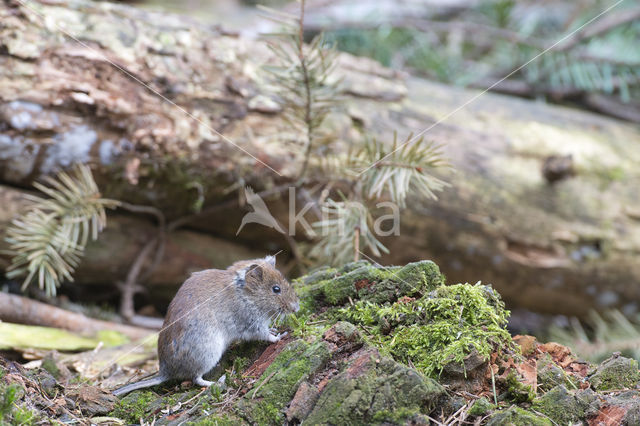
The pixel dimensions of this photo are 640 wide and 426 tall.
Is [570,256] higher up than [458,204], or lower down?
lower down

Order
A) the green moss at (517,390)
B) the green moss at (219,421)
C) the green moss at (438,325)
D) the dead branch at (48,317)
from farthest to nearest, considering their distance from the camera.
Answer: the dead branch at (48,317), the green moss at (438,325), the green moss at (517,390), the green moss at (219,421)

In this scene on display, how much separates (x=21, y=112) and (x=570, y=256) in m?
5.71

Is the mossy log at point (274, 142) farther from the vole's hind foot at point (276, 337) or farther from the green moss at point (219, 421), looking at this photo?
the green moss at point (219, 421)

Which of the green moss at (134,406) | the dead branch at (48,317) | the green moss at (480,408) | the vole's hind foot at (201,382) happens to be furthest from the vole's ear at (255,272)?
the green moss at (480,408)

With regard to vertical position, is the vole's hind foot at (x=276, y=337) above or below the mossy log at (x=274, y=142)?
below

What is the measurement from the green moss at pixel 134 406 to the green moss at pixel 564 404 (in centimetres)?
205

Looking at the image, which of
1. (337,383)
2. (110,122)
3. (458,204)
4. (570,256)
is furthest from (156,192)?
(570,256)

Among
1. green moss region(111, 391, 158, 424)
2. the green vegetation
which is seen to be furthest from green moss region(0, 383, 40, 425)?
the green vegetation

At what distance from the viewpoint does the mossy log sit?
16.4ft

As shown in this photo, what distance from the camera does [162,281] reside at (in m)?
6.11

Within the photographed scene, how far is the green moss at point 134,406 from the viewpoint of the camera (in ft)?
9.70

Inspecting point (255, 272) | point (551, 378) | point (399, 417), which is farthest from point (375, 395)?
point (255, 272)

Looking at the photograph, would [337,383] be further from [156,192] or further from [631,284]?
[631,284]

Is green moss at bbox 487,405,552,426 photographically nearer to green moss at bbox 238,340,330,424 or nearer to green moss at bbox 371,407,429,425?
green moss at bbox 371,407,429,425
